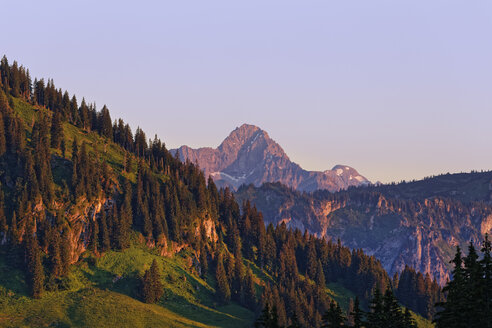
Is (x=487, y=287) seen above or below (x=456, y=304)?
above

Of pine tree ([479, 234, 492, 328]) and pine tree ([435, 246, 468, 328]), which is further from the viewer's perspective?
pine tree ([435, 246, 468, 328])

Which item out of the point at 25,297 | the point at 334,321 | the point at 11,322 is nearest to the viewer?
the point at 334,321

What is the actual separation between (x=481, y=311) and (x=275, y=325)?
2020cm

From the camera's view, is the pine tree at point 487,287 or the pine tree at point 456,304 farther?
the pine tree at point 456,304

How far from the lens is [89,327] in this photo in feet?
620

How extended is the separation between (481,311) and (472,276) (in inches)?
157

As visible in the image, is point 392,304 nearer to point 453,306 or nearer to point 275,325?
point 453,306

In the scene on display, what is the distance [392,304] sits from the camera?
68.6 m

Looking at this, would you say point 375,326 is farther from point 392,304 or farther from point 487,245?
point 487,245

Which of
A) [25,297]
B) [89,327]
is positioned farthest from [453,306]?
[25,297]

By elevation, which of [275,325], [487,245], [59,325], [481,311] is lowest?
[59,325]

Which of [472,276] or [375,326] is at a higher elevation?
[472,276]

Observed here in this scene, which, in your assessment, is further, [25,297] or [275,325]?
[25,297]

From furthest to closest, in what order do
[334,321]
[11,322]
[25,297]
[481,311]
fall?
[25,297] < [11,322] < [334,321] < [481,311]
